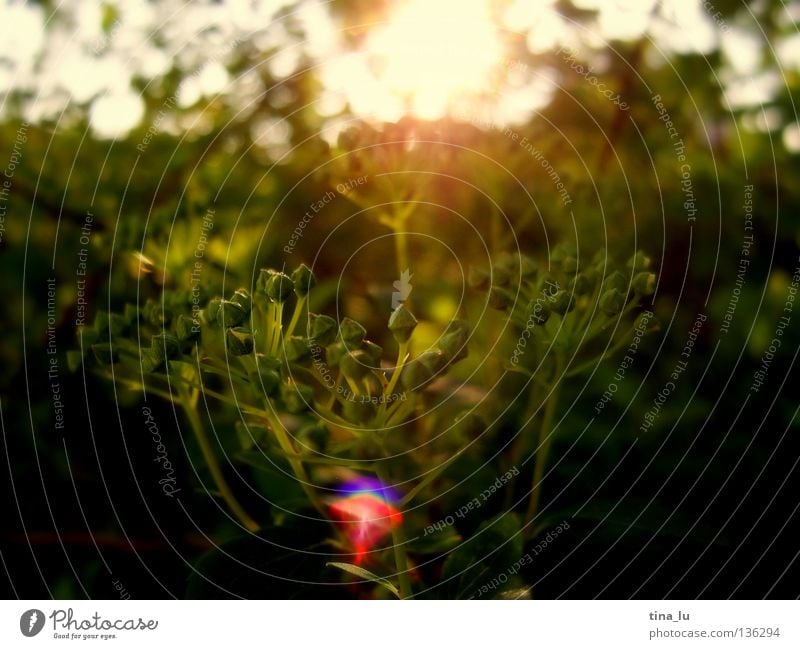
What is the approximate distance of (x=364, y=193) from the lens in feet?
3.34

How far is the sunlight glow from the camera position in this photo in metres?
1.17

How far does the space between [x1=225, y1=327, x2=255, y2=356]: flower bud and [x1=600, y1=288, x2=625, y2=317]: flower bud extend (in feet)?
1.12

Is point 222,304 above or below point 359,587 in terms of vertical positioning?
above

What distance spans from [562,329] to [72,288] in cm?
77

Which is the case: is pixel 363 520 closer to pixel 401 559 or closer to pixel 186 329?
pixel 401 559

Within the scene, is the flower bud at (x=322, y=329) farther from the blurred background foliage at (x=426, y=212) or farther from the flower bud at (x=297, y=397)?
the blurred background foliage at (x=426, y=212)

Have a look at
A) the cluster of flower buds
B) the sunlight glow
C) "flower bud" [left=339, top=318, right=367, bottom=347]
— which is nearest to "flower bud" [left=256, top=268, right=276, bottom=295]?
the cluster of flower buds

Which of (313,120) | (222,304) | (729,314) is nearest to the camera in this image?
(222,304)

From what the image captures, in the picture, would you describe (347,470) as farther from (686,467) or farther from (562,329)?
→ (686,467)

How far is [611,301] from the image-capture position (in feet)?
2.51

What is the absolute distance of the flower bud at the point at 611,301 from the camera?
764mm

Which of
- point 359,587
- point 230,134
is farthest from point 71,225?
point 359,587

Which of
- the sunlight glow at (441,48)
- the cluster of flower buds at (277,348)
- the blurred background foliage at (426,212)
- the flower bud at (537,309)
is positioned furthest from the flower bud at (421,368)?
the sunlight glow at (441,48)

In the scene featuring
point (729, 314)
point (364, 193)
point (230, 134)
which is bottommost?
point (729, 314)
